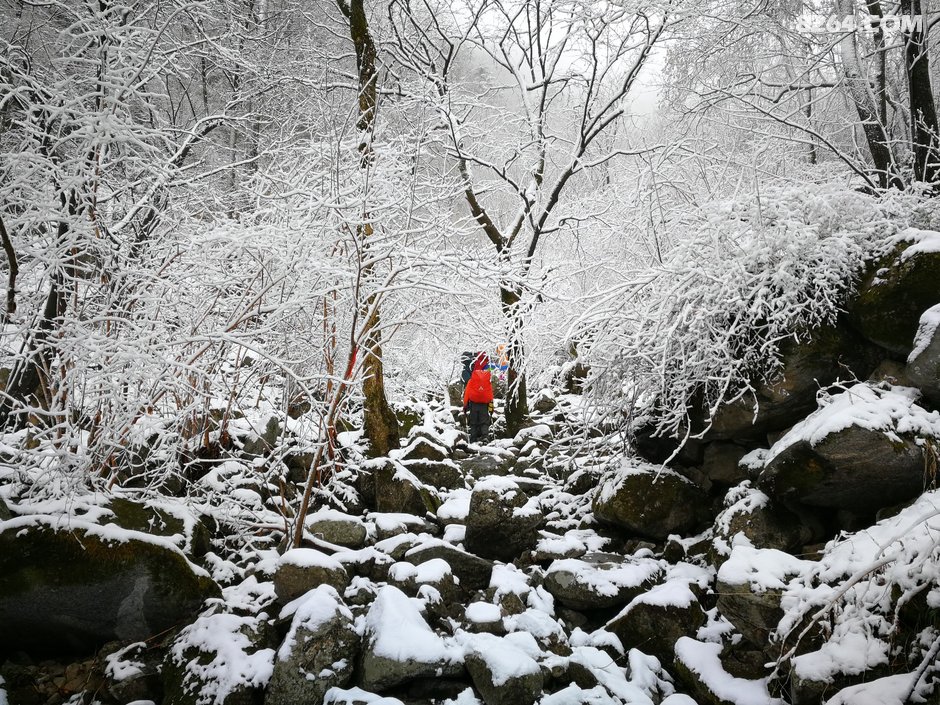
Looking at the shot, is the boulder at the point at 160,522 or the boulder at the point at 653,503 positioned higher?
the boulder at the point at 653,503

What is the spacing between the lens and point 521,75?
8.48 metres

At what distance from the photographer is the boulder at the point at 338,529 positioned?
172 inches

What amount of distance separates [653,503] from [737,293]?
1.90 meters

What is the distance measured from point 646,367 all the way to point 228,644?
3.74 metres

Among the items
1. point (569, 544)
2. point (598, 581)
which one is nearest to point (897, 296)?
point (598, 581)

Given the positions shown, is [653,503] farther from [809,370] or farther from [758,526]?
[809,370]

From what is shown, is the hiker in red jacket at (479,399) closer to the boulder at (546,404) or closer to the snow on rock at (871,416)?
the boulder at (546,404)

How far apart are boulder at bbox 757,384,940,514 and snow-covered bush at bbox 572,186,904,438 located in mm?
606

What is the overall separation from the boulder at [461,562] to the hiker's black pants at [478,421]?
3.60 meters

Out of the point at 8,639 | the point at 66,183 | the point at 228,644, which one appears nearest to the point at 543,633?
the point at 228,644

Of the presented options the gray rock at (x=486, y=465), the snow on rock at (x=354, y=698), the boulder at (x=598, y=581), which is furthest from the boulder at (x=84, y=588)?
the gray rock at (x=486, y=465)

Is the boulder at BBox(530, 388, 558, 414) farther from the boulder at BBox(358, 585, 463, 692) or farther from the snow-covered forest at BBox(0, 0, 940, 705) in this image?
the boulder at BBox(358, 585, 463, 692)

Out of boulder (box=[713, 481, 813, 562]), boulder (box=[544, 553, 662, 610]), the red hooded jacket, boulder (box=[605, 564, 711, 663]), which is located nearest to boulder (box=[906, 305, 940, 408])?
boulder (box=[713, 481, 813, 562])

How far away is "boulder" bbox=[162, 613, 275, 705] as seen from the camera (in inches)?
119
